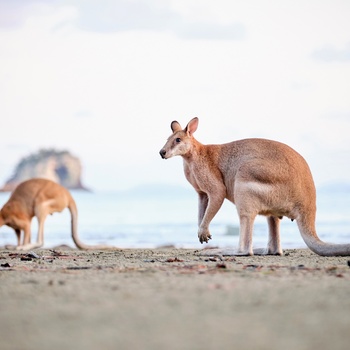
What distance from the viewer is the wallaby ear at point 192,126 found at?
8.62 meters

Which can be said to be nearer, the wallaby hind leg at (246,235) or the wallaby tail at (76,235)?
the wallaby hind leg at (246,235)

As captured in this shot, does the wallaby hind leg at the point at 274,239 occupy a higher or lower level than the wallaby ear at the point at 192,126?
lower

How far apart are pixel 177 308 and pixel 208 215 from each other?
4297 mm

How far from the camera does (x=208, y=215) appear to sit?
8078mm

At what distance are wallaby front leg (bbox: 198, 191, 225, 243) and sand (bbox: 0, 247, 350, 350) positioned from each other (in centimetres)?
222

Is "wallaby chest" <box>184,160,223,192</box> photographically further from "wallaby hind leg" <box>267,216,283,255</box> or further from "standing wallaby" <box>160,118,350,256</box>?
"wallaby hind leg" <box>267,216,283,255</box>

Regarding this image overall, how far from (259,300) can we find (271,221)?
13.5ft

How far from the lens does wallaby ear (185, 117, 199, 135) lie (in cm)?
862

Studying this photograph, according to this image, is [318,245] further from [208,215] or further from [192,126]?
[192,126]

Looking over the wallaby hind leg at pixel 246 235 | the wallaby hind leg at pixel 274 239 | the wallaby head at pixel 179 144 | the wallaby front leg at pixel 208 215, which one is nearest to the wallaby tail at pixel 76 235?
the wallaby head at pixel 179 144

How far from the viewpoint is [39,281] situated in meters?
4.98

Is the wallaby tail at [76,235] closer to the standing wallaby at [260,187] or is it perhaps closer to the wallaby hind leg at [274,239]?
the standing wallaby at [260,187]


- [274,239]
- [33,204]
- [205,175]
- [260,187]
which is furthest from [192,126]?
[33,204]

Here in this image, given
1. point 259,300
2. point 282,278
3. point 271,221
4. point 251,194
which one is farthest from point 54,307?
point 271,221
